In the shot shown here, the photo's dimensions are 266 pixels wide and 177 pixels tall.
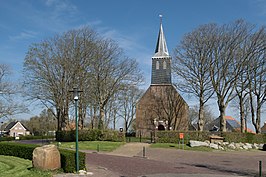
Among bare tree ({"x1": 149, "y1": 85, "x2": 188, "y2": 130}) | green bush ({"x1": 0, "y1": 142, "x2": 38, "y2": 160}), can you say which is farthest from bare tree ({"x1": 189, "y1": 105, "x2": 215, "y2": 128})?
green bush ({"x1": 0, "y1": 142, "x2": 38, "y2": 160})

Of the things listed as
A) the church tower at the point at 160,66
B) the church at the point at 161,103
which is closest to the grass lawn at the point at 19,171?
the church at the point at 161,103

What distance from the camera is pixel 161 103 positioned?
53.2 m

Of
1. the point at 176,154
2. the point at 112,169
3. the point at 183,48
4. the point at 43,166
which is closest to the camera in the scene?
the point at 43,166

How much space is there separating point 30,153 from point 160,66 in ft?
129

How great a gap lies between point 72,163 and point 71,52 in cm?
2260

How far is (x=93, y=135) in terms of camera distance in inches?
1358

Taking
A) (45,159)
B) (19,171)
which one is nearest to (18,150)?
(19,171)

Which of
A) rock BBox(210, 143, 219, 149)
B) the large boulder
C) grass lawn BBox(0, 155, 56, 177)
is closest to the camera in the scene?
grass lawn BBox(0, 155, 56, 177)

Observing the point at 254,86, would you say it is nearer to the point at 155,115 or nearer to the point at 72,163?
the point at 155,115

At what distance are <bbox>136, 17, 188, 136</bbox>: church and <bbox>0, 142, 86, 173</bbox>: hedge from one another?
33.4 m


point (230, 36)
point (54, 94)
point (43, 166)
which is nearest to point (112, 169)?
point (43, 166)

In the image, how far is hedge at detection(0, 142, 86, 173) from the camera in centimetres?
1392

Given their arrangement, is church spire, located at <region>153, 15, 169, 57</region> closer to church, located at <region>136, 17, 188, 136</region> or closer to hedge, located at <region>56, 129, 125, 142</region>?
church, located at <region>136, 17, 188, 136</region>

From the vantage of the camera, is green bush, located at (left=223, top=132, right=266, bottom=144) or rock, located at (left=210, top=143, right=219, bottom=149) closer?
rock, located at (left=210, top=143, right=219, bottom=149)
